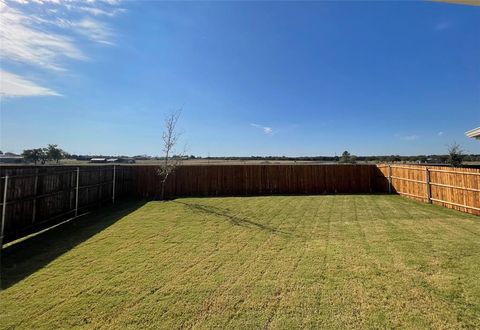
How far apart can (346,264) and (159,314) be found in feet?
9.61

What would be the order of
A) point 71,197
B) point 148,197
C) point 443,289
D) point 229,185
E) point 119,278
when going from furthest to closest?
1. point 229,185
2. point 148,197
3. point 71,197
4. point 119,278
5. point 443,289

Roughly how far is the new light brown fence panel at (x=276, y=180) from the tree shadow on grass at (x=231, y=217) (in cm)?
368

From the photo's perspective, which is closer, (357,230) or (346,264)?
(346,264)

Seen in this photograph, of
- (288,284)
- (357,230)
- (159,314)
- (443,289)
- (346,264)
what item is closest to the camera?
(159,314)

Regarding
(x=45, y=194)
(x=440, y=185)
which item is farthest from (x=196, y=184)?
(x=440, y=185)

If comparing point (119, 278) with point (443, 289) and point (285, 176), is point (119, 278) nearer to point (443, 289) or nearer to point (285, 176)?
point (443, 289)

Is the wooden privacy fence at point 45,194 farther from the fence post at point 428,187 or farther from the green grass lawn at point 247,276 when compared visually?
the fence post at point 428,187

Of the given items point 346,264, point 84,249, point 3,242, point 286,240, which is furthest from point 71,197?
point 346,264

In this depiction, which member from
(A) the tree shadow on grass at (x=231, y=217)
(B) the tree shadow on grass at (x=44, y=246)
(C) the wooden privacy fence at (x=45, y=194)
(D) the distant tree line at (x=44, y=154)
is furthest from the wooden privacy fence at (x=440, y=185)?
(D) the distant tree line at (x=44, y=154)

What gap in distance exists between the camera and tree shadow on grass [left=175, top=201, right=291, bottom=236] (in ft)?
21.3

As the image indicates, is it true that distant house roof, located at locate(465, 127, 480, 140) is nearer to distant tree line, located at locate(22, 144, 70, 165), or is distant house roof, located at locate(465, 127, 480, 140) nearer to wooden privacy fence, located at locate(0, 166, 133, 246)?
wooden privacy fence, located at locate(0, 166, 133, 246)

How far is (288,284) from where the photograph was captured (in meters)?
3.50

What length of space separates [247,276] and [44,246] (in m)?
4.55

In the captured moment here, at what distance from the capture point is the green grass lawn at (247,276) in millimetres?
2793
